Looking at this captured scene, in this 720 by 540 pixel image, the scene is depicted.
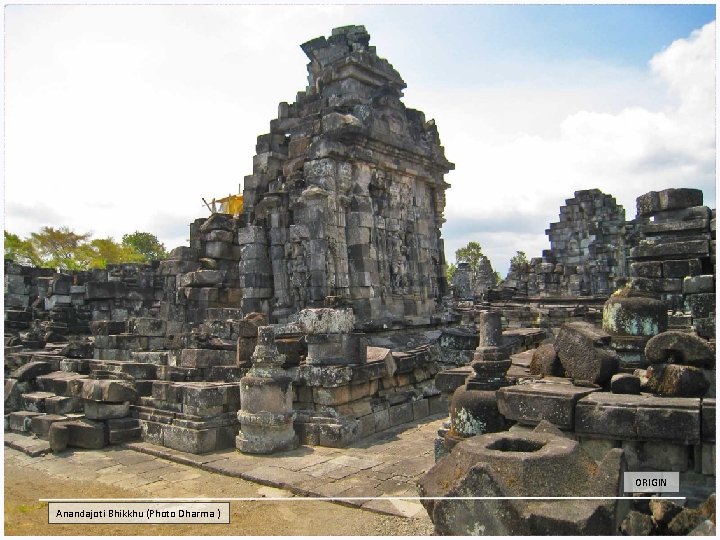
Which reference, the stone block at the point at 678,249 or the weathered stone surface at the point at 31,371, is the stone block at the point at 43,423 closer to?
the weathered stone surface at the point at 31,371

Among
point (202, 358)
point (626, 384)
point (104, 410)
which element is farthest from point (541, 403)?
point (104, 410)

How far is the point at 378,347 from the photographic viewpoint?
952cm

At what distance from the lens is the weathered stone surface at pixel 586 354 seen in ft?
17.1

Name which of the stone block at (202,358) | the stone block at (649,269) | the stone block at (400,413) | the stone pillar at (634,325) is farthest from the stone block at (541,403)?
the stone block at (202,358)

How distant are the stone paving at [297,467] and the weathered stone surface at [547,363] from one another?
152cm

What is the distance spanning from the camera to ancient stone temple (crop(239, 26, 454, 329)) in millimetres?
11305

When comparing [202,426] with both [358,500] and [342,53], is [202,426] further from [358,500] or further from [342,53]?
[342,53]

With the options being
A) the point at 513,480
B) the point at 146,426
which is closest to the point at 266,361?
the point at 146,426

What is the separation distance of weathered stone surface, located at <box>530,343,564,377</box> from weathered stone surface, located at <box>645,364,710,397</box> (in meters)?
1.00

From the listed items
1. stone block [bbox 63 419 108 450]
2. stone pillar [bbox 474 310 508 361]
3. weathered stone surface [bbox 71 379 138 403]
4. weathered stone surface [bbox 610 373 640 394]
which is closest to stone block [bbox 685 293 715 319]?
weathered stone surface [bbox 610 373 640 394]

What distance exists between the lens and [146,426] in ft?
25.6

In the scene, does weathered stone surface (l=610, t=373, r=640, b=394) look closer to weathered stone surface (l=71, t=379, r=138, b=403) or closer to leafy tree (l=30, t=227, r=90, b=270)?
weathered stone surface (l=71, t=379, r=138, b=403)

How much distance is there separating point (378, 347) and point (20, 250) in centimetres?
3208
